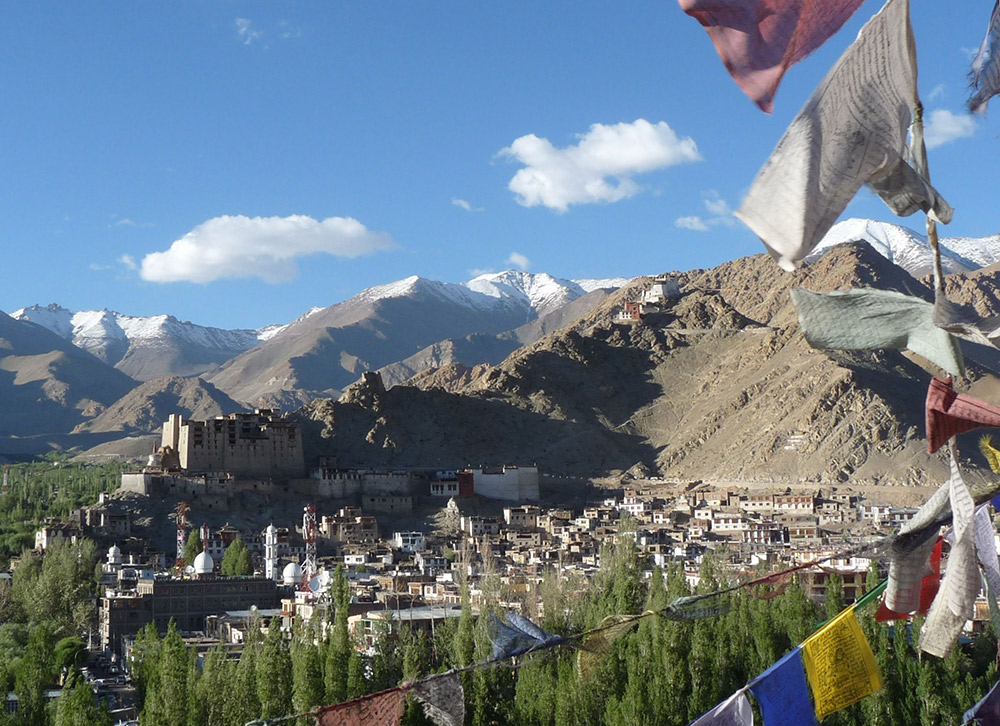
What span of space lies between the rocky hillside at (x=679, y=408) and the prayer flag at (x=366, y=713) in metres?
43.3

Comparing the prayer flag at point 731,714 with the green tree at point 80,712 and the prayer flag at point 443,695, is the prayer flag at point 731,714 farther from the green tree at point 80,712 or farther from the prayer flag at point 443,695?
the green tree at point 80,712

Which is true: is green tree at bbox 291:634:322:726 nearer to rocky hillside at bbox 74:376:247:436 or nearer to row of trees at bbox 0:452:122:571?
row of trees at bbox 0:452:122:571

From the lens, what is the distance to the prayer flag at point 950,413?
2.51m

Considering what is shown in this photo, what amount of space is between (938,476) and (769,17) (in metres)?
49.5

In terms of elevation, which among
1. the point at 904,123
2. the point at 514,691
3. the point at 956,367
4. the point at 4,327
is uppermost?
the point at 4,327

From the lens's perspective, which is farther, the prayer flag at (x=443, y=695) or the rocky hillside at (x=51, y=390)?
the rocky hillside at (x=51, y=390)

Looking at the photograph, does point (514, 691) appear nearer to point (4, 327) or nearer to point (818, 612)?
point (818, 612)

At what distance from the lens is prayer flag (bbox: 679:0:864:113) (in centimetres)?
212

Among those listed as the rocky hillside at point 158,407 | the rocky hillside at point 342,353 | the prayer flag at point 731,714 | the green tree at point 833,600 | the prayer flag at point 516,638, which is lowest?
the green tree at point 833,600

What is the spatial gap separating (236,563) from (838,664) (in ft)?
102

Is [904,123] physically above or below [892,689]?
above

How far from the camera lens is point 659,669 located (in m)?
14.6

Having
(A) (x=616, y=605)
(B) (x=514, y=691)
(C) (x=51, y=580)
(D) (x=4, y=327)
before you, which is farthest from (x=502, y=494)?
(D) (x=4, y=327)

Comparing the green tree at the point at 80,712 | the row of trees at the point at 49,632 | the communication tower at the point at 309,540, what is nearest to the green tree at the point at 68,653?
the row of trees at the point at 49,632
